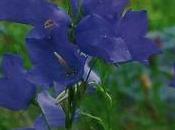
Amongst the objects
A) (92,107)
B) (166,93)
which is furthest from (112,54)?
(166,93)

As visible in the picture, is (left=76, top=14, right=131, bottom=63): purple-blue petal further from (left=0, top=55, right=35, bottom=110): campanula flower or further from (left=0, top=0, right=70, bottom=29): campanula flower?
(left=0, top=55, right=35, bottom=110): campanula flower

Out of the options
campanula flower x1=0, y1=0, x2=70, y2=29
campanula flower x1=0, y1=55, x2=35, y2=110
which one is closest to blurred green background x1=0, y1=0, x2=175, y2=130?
campanula flower x1=0, y1=55, x2=35, y2=110

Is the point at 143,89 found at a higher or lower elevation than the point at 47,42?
lower

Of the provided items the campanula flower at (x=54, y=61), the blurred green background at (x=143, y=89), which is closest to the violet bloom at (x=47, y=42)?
the campanula flower at (x=54, y=61)

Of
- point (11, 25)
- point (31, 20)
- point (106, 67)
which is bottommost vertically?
point (11, 25)

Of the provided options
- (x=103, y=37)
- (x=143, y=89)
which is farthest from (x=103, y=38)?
(x=143, y=89)

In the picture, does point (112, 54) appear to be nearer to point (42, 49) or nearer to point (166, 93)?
point (42, 49)

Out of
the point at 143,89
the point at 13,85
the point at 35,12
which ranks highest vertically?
the point at 35,12

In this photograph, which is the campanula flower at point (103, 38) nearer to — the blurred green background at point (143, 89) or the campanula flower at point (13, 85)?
the campanula flower at point (13, 85)

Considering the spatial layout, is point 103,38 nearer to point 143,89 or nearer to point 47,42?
point 47,42
